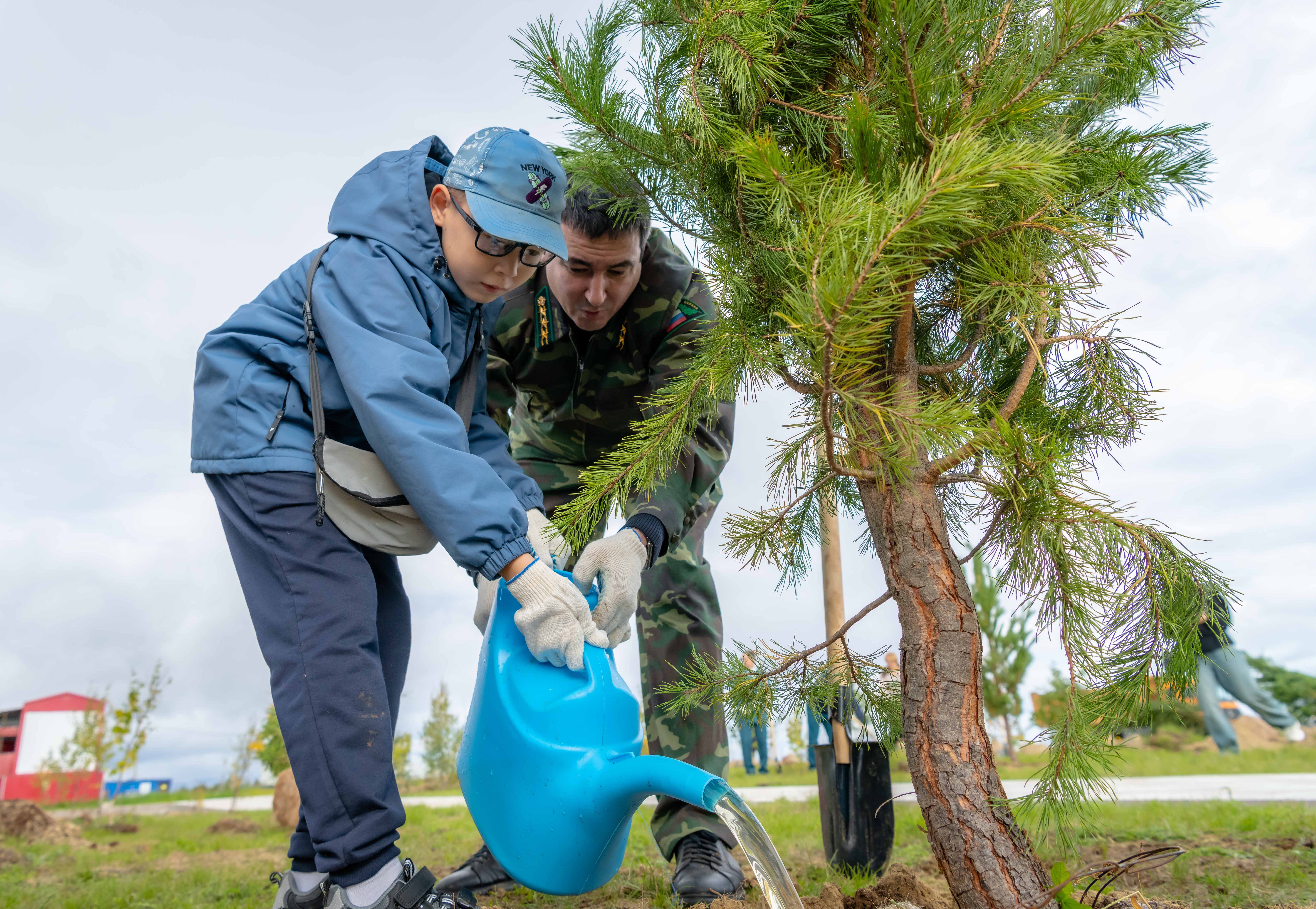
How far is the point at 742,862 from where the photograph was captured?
238 cm

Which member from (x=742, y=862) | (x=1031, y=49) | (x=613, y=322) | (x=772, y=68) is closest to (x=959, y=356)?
(x=1031, y=49)

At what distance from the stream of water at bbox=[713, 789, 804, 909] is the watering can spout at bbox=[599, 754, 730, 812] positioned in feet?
0.07

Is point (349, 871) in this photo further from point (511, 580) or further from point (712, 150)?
point (712, 150)

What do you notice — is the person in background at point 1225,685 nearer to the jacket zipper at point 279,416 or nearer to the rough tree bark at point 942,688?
the rough tree bark at point 942,688

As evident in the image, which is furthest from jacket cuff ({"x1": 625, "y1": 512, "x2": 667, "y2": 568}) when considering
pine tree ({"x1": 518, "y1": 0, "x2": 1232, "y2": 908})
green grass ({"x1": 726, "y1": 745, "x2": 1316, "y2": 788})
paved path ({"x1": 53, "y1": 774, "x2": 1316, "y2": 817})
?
green grass ({"x1": 726, "y1": 745, "x2": 1316, "y2": 788})

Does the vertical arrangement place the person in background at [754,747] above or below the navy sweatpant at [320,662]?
below

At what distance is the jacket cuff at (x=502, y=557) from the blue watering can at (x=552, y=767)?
0.43 ft

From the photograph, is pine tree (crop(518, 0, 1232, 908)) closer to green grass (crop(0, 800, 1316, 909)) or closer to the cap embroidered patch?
the cap embroidered patch

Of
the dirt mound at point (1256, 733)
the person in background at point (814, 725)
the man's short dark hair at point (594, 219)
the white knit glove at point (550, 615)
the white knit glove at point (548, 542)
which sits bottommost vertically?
the dirt mound at point (1256, 733)

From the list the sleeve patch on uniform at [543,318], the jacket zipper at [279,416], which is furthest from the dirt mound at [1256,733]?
the jacket zipper at [279,416]

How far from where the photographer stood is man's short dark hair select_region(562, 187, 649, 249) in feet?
6.12

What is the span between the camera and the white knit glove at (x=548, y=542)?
149 cm

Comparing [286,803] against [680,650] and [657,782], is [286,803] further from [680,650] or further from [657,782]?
[657,782]

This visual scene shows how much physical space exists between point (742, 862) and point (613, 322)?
175 cm
